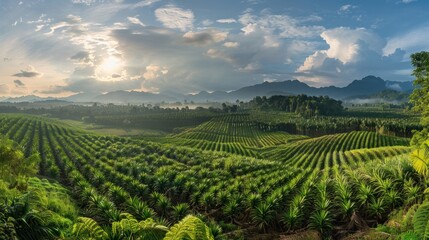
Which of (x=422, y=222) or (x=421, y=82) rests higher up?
(x=421, y=82)

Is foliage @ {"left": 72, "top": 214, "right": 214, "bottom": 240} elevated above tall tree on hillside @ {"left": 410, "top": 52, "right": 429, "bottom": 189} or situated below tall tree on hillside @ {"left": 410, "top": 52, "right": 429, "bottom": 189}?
below

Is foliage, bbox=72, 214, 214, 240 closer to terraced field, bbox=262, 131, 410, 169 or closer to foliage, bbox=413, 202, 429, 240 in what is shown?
foliage, bbox=413, 202, 429, 240

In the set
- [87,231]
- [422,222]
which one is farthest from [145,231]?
[422,222]

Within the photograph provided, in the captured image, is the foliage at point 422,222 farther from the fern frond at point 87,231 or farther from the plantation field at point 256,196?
the fern frond at point 87,231

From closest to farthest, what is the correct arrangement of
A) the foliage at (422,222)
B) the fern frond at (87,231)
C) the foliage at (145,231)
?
the foliage at (145,231) → the foliage at (422,222) → the fern frond at (87,231)

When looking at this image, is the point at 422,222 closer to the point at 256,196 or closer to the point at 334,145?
the point at 256,196

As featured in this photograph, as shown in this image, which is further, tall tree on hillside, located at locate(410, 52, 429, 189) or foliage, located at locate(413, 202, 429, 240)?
tall tree on hillside, located at locate(410, 52, 429, 189)

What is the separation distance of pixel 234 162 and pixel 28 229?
37147mm

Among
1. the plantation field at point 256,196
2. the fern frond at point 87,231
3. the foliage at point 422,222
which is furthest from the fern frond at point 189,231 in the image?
the plantation field at point 256,196

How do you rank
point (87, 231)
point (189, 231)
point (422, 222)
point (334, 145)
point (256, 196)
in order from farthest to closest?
1. point (334, 145)
2. point (256, 196)
3. point (422, 222)
4. point (87, 231)
5. point (189, 231)

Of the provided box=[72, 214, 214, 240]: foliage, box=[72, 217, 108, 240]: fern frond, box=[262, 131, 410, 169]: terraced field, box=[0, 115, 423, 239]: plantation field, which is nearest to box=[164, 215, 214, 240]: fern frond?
box=[72, 214, 214, 240]: foliage

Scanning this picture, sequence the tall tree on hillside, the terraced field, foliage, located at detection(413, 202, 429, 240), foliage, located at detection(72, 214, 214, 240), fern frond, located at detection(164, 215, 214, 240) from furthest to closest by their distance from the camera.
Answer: the terraced field
the tall tree on hillside
foliage, located at detection(413, 202, 429, 240)
foliage, located at detection(72, 214, 214, 240)
fern frond, located at detection(164, 215, 214, 240)

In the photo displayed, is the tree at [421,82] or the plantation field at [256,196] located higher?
the tree at [421,82]

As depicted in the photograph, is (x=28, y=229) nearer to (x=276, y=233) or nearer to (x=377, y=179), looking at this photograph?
(x=276, y=233)
